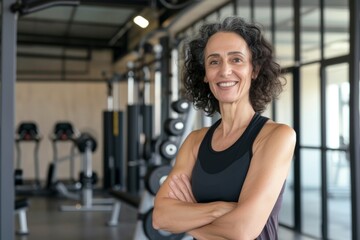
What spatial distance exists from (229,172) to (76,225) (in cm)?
563

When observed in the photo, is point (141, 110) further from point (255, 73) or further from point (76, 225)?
point (255, 73)

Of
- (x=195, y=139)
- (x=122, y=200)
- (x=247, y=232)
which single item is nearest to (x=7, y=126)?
(x=195, y=139)

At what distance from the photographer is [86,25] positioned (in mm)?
11664

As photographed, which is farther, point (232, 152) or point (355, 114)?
point (355, 114)

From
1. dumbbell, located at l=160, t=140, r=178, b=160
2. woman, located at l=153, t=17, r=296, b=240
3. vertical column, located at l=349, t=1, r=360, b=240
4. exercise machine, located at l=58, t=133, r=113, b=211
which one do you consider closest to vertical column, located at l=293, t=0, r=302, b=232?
dumbbell, located at l=160, t=140, r=178, b=160

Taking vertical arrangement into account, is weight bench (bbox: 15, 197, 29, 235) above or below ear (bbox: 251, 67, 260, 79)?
below

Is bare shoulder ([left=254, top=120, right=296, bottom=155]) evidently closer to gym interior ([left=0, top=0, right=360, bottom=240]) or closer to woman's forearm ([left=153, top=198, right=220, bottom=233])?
woman's forearm ([left=153, top=198, right=220, bottom=233])

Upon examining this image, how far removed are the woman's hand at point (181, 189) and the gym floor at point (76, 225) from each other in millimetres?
4335

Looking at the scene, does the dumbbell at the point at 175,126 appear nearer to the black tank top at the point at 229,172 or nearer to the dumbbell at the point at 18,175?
the dumbbell at the point at 18,175

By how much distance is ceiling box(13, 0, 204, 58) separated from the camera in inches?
390

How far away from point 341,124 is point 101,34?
7874 mm

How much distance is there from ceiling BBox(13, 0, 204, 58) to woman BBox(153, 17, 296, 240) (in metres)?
6.70

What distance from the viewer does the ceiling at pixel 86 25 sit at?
32.5ft

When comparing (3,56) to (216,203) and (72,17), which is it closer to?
(216,203)
